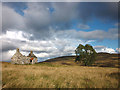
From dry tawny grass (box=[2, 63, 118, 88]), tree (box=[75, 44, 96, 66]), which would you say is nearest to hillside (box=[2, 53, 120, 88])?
dry tawny grass (box=[2, 63, 118, 88])

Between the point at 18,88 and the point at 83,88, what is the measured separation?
3.38 metres

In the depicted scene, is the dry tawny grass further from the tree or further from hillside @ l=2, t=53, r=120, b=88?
the tree

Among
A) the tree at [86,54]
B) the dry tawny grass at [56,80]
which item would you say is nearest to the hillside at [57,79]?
the dry tawny grass at [56,80]

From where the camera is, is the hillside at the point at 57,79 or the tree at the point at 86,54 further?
the tree at the point at 86,54

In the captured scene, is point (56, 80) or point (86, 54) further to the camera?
point (86, 54)

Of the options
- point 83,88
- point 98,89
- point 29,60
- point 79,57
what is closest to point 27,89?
point 83,88

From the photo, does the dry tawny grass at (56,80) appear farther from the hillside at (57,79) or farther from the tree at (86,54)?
the tree at (86,54)

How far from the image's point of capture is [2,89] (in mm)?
4488

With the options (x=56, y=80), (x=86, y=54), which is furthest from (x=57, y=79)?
(x=86, y=54)

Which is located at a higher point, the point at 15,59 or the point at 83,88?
the point at 83,88

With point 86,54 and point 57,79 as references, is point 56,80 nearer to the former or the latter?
point 57,79

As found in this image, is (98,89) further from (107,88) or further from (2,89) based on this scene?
(2,89)

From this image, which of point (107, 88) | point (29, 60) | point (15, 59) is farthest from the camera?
point (29, 60)

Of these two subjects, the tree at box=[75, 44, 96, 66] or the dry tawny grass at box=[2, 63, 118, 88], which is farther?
the tree at box=[75, 44, 96, 66]
